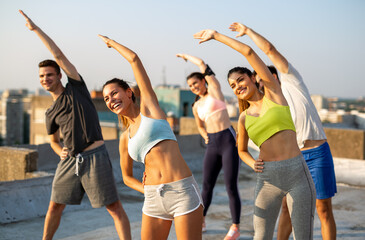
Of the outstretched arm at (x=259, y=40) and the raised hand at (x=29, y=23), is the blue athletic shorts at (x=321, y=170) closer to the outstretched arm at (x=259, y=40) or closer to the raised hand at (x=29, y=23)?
the outstretched arm at (x=259, y=40)

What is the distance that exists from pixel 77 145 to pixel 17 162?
405 centimetres

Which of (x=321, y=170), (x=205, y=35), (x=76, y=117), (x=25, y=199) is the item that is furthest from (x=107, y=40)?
(x=25, y=199)

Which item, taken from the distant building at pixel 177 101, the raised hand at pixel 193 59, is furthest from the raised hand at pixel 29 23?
the distant building at pixel 177 101

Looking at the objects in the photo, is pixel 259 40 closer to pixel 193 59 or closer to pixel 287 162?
pixel 287 162

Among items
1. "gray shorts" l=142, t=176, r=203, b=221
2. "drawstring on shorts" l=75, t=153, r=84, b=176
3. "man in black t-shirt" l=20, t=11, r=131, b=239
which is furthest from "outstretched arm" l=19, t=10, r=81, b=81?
"gray shorts" l=142, t=176, r=203, b=221

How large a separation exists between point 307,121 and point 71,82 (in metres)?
2.38

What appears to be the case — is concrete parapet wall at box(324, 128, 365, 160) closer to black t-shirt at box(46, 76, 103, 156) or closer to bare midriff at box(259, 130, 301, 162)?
bare midriff at box(259, 130, 301, 162)

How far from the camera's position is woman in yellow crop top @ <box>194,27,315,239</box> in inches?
132

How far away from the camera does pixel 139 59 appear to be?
311 cm

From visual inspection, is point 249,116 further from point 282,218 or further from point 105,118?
point 105,118

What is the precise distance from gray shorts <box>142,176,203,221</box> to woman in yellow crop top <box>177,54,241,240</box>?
263 cm

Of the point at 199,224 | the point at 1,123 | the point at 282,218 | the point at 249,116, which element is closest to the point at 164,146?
the point at 199,224

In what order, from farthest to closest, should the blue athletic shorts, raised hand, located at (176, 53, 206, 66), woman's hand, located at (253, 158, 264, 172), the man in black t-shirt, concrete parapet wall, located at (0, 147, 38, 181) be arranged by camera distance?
1. concrete parapet wall, located at (0, 147, 38, 181)
2. raised hand, located at (176, 53, 206, 66)
3. the man in black t-shirt
4. the blue athletic shorts
5. woman's hand, located at (253, 158, 264, 172)

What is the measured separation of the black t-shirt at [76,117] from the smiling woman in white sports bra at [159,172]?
1.26 m
